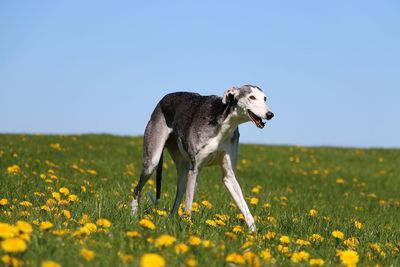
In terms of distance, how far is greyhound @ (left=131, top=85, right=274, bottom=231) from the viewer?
271 inches

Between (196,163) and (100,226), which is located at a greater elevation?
(196,163)

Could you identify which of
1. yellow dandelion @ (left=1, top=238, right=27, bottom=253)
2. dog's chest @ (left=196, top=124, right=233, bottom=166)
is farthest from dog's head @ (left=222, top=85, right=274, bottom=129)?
yellow dandelion @ (left=1, top=238, right=27, bottom=253)

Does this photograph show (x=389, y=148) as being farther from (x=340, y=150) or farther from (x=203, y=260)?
Answer: (x=203, y=260)

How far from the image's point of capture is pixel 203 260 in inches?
160

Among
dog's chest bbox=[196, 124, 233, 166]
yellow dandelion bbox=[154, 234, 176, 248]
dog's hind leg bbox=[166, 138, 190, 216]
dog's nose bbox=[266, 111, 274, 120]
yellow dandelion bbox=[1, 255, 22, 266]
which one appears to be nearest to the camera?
yellow dandelion bbox=[1, 255, 22, 266]

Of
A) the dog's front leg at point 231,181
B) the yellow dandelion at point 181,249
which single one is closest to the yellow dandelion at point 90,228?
the yellow dandelion at point 181,249

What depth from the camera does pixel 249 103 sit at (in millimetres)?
6789

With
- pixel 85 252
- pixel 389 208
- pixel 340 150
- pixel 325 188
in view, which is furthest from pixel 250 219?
pixel 340 150

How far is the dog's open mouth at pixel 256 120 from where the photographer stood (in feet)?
21.9

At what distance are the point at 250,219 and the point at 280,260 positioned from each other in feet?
Answer: 7.14

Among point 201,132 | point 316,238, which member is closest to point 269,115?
point 201,132

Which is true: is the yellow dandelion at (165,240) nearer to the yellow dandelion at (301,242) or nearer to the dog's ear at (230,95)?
the yellow dandelion at (301,242)

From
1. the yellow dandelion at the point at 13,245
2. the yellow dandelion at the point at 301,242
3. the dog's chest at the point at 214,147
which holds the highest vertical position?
the dog's chest at the point at 214,147

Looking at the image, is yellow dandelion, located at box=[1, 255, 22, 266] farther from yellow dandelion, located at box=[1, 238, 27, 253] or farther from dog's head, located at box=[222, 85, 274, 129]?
dog's head, located at box=[222, 85, 274, 129]
